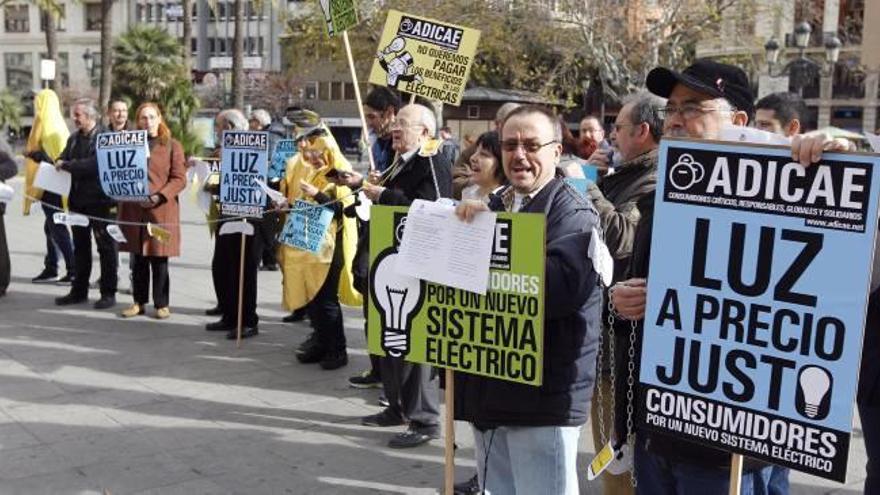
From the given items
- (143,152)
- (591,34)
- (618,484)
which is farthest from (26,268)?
(591,34)

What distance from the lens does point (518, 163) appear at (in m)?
3.19

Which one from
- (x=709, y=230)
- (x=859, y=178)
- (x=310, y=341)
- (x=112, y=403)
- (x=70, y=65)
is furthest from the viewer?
(x=70, y=65)

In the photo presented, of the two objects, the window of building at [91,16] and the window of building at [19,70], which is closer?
the window of building at [91,16]

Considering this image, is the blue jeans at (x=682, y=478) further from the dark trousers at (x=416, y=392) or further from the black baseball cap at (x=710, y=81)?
the dark trousers at (x=416, y=392)

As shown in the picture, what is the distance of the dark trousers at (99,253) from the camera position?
8.83 metres

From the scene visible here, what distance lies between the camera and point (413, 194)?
546 centimetres

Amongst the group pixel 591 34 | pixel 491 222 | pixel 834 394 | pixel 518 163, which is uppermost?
pixel 591 34

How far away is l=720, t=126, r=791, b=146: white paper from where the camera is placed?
244cm

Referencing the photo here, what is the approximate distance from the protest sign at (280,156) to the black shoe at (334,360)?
70.5 inches

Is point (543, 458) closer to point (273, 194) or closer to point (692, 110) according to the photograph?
point (692, 110)

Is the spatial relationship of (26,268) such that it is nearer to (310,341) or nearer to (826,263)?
(310,341)

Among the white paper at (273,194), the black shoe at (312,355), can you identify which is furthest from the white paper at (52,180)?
the black shoe at (312,355)

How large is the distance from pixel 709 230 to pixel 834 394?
1.72 ft

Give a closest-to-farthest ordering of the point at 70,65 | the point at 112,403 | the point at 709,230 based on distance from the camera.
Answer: the point at 709,230 → the point at 112,403 → the point at 70,65
